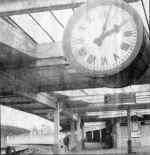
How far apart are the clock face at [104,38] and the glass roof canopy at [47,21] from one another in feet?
0.37

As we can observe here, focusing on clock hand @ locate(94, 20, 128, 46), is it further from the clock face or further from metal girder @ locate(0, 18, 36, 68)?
metal girder @ locate(0, 18, 36, 68)

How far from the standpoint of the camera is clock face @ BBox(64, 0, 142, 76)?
120 centimetres

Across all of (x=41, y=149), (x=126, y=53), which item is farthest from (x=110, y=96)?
(x=41, y=149)

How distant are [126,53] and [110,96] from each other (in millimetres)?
231

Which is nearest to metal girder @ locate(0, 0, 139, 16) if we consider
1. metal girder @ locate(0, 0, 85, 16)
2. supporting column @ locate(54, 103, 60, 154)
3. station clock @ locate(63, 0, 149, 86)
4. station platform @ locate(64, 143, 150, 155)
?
metal girder @ locate(0, 0, 85, 16)

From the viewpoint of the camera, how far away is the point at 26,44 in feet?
5.13

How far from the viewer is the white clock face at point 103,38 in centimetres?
120

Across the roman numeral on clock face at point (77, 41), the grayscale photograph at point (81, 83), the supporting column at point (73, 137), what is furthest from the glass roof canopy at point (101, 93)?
the roman numeral on clock face at point (77, 41)

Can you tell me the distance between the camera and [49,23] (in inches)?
53.5

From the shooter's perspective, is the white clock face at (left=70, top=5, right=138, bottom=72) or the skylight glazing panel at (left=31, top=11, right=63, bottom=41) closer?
the white clock face at (left=70, top=5, right=138, bottom=72)

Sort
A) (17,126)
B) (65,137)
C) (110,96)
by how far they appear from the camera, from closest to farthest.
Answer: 1. (17,126)
2. (65,137)
3. (110,96)

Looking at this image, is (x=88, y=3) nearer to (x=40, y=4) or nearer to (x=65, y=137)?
(x=40, y=4)

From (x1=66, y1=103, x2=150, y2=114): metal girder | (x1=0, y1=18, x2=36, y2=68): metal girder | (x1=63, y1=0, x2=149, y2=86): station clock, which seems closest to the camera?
(x1=63, y1=0, x2=149, y2=86): station clock

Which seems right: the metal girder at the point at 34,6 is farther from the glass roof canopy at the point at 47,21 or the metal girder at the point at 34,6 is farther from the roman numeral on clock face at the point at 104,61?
the roman numeral on clock face at the point at 104,61
